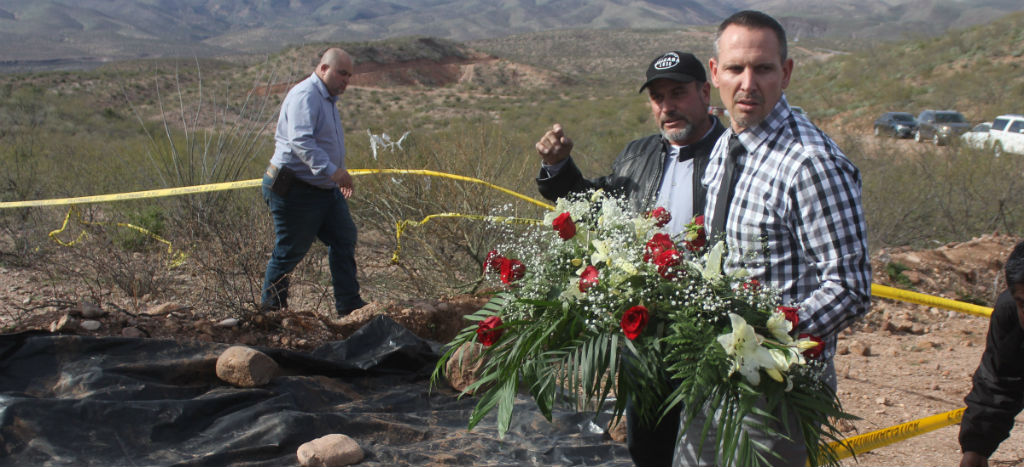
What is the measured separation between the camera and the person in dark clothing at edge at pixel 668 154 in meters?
2.74

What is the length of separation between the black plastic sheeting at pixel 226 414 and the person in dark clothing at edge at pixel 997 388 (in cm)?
134

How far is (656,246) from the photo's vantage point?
1.91 m

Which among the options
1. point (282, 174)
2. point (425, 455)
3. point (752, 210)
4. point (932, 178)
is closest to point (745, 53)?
point (752, 210)

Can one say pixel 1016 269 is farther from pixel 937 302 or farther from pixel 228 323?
pixel 228 323

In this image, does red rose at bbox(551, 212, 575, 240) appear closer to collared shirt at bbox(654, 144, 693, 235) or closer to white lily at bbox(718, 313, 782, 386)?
white lily at bbox(718, 313, 782, 386)

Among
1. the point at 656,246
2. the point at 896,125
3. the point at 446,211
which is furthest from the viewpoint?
the point at 896,125

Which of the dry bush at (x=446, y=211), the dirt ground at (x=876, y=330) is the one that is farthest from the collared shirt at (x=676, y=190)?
the dry bush at (x=446, y=211)

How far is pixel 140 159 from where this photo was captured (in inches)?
460

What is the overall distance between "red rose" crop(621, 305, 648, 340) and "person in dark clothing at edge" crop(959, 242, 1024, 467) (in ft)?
4.26

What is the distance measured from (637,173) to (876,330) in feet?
13.9

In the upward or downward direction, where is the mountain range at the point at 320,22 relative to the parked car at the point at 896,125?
upward

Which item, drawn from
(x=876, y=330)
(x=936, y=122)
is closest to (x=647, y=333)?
(x=876, y=330)

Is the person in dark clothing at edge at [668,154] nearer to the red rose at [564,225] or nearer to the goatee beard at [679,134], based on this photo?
the goatee beard at [679,134]

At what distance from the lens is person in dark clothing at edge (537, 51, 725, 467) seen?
2.74 m
